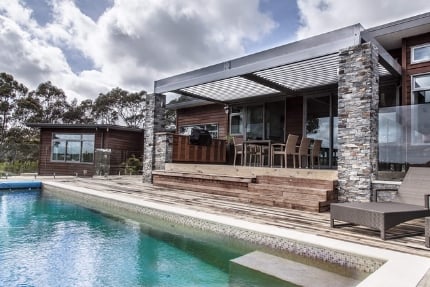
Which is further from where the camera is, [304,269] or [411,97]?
[411,97]

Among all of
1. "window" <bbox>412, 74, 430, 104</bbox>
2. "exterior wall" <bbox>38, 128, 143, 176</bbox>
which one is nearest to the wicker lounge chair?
"window" <bbox>412, 74, 430, 104</bbox>

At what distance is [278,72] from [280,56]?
3.02 feet

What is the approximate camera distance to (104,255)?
12.8 ft

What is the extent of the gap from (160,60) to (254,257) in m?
14.9

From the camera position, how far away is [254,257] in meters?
3.60

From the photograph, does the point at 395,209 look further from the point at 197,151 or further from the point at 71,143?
the point at 71,143

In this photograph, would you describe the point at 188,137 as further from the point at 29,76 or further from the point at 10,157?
the point at 29,76

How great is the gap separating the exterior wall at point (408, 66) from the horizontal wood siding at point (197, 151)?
5.58 meters

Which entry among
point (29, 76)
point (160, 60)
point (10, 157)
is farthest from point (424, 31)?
point (29, 76)

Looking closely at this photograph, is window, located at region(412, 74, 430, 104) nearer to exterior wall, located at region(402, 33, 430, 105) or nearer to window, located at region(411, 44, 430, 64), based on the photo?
exterior wall, located at region(402, 33, 430, 105)

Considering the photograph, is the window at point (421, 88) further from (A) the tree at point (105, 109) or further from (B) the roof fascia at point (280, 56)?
(A) the tree at point (105, 109)

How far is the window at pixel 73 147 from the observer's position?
52.5ft

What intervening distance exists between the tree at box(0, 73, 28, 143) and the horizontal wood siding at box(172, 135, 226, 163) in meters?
22.6

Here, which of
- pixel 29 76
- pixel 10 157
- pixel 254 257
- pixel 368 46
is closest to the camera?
pixel 254 257
